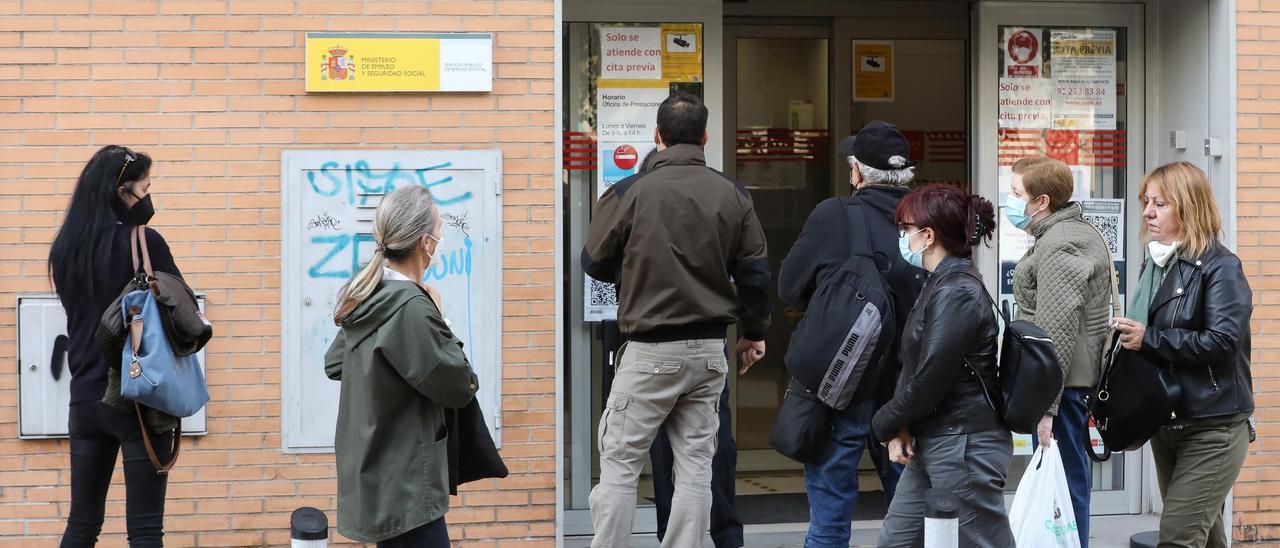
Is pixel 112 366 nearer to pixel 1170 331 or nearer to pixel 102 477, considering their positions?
pixel 102 477

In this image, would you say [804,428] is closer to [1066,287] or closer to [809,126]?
[1066,287]

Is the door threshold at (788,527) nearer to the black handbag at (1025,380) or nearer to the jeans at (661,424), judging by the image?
the jeans at (661,424)

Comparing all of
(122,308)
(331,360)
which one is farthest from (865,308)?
(122,308)

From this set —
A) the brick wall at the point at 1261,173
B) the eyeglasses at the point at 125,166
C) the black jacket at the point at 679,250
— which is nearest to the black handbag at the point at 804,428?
the black jacket at the point at 679,250

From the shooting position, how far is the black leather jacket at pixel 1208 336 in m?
4.73

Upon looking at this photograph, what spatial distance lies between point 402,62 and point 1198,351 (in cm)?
354

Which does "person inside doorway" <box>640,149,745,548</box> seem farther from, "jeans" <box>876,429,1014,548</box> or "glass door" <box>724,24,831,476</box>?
"glass door" <box>724,24,831,476</box>

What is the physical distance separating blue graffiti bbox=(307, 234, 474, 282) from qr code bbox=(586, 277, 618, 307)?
778mm

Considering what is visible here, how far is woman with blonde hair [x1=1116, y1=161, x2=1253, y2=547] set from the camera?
4750 mm

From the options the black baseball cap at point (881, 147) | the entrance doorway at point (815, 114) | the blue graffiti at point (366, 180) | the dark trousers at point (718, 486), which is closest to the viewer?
the black baseball cap at point (881, 147)

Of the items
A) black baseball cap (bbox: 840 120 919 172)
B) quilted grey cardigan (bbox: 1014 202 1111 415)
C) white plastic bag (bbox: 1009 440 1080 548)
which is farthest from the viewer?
black baseball cap (bbox: 840 120 919 172)

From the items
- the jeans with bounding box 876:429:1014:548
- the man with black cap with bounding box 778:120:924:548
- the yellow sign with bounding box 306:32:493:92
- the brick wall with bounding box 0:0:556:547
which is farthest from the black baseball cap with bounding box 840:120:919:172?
the yellow sign with bounding box 306:32:493:92

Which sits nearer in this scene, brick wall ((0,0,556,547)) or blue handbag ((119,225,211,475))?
blue handbag ((119,225,211,475))

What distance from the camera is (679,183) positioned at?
200 inches
